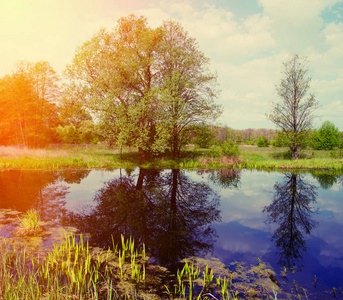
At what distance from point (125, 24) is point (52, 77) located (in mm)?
22966

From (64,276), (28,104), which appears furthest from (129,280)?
(28,104)

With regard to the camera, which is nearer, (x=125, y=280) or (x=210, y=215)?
(x=125, y=280)

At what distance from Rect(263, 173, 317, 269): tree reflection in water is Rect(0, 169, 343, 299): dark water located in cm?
4

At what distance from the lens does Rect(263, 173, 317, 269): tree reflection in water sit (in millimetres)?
7302

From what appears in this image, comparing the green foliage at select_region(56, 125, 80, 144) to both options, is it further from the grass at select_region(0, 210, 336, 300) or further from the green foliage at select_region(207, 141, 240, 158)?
the grass at select_region(0, 210, 336, 300)

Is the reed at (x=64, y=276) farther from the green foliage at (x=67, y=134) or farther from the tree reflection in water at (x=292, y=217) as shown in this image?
the green foliage at (x=67, y=134)

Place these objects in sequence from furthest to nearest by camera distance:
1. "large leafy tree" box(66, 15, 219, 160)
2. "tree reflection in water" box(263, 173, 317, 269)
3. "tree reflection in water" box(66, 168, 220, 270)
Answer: "large leafy tree" box(66, 15, 219, 160) → "tree reflection in water" box(66, 168, 220, 270) → "tree reflection in water" box(263, 173, 317, 269)

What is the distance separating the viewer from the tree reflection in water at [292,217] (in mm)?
7302

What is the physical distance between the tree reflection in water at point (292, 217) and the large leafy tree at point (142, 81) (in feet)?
43.7

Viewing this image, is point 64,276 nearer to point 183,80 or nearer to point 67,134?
point 183,80

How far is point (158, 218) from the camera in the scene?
10.1 meters

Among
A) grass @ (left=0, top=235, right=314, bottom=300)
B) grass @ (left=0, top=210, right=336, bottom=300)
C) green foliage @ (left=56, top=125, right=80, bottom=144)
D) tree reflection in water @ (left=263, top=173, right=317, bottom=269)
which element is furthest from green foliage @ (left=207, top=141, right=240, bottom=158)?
green foliage @ (left=56, top=125, right=80, bottom=144)

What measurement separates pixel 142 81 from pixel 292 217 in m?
21.5

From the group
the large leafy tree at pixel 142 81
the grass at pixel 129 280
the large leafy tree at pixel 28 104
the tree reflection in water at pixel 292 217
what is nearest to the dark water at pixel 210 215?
the tree reflection in water at pixel 292 217
